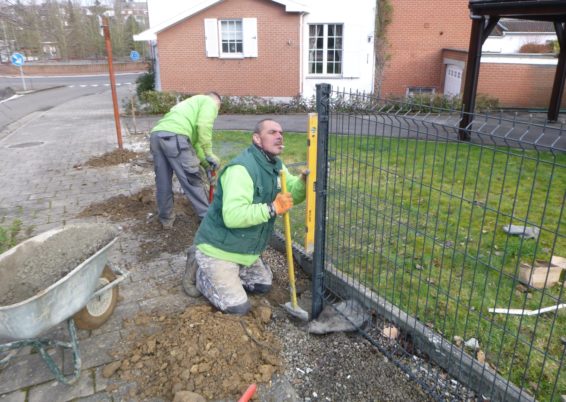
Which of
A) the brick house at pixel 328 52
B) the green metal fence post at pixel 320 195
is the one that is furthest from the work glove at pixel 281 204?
the brick house at pixel 328 52

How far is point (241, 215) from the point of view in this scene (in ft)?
10.3

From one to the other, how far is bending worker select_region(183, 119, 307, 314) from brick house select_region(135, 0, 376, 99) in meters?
14.1

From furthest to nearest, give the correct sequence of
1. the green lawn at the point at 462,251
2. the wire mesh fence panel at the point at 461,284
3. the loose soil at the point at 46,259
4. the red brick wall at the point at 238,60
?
the red brick wall at the point at 238,60 → the loose soil at the point at 46,259 → the green lawn at the point at 462,251 → the wire mesh fence panel at the point at 461,284

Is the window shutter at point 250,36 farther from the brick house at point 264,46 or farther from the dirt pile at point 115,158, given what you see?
the dirt pile at point 115,158

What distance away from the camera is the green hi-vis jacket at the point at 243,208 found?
3.15 m

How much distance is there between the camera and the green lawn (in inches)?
107

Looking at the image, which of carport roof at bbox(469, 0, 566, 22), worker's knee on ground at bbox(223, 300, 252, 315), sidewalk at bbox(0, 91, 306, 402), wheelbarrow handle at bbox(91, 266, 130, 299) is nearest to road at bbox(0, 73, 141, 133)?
sidewalk at bbox(0, 91, 306, 402)

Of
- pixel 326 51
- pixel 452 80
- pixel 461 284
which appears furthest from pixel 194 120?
pixel 452 80

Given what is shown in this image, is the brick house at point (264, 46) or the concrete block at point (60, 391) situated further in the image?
the brick house at point (264, 46)

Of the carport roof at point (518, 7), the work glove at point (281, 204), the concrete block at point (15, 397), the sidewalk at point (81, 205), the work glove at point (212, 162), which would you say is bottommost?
the concrete block at point (15, 397)

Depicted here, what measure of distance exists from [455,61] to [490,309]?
1514 centimetres

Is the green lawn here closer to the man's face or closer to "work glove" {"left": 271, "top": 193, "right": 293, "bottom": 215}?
the man's face

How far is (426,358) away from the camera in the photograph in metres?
3.09

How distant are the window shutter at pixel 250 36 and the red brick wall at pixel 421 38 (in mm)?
5418
